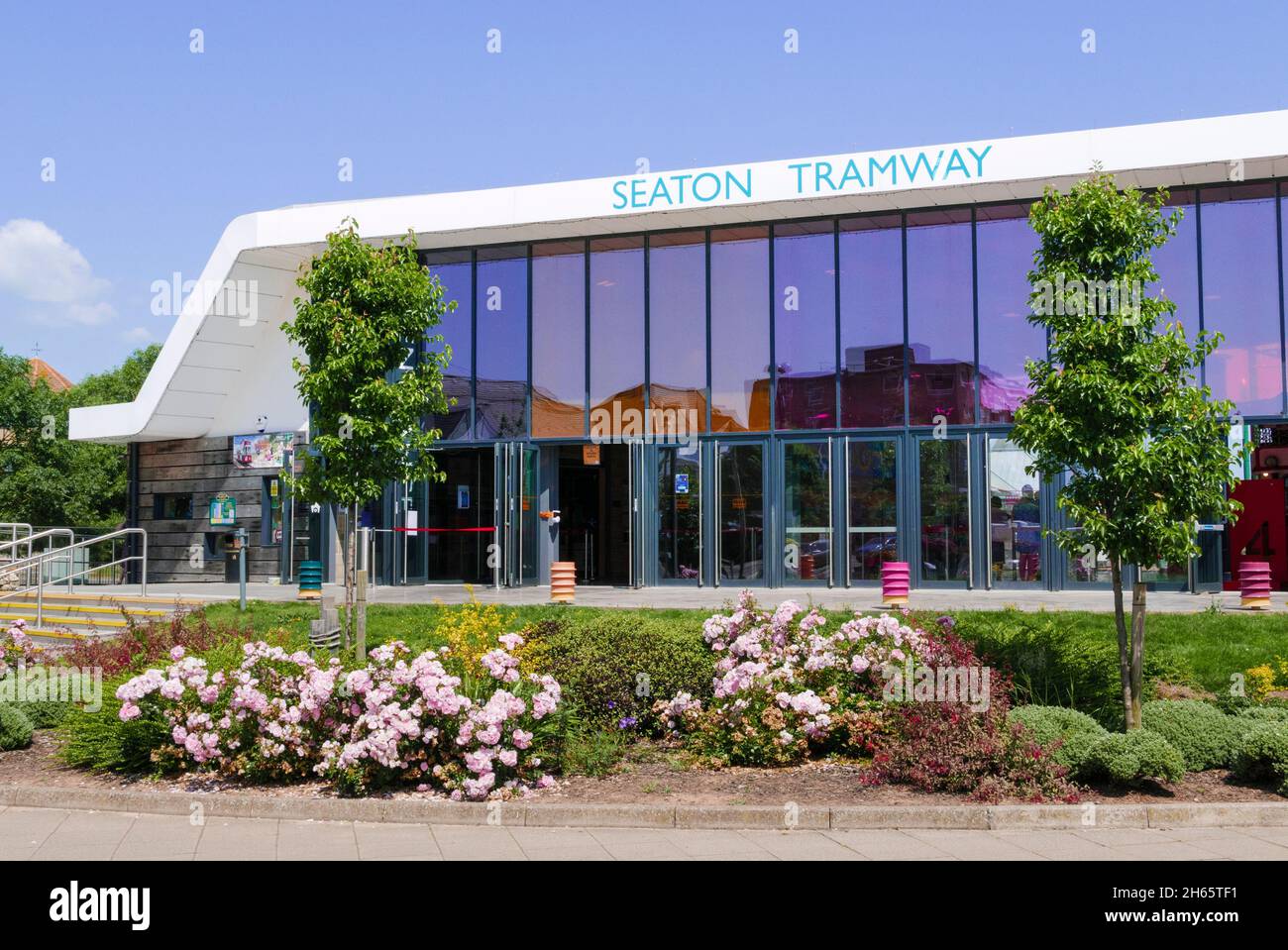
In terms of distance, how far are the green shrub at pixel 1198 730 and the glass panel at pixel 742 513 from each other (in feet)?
41.6

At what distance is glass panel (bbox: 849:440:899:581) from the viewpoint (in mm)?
21094

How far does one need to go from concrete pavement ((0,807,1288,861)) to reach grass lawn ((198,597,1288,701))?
2.89 meters

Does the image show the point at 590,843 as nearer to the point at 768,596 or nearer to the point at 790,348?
the point at 768,596

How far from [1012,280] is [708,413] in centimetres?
581

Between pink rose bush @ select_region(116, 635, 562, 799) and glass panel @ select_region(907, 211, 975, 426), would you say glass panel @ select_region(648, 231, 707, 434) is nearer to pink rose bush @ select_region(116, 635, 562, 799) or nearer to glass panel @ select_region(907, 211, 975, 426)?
glass panel @ select_region(907, 211, 975, 426)

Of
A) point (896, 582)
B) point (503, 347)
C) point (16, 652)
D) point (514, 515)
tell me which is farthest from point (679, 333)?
point (16, 652)

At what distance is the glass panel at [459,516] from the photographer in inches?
936

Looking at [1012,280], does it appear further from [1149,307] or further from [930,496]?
[1149,307]

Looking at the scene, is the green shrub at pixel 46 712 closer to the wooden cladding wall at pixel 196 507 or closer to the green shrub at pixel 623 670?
the green shrub at pixel 623 670

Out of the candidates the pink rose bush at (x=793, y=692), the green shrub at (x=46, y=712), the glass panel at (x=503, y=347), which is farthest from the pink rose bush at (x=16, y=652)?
the glass panel at (x=503, y=347)

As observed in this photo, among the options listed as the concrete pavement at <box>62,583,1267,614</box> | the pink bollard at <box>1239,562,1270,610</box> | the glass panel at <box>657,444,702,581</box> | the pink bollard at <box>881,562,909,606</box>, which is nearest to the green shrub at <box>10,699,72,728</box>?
the concrete pavement at <box>62,583,1267,614</box>
